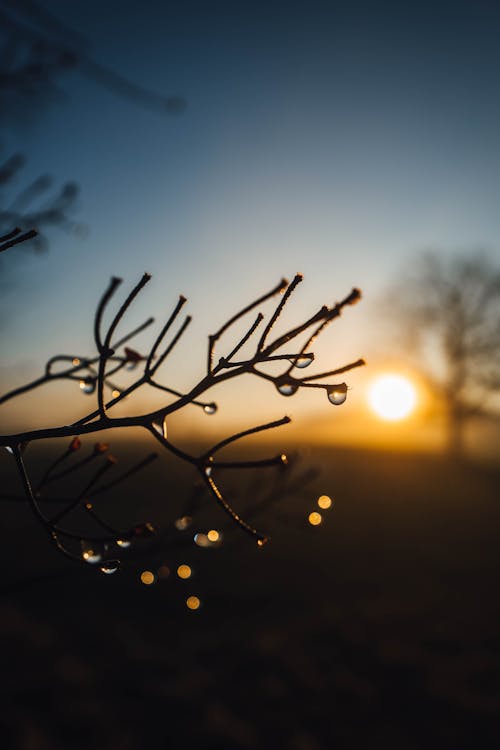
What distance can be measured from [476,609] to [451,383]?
74.3 feet

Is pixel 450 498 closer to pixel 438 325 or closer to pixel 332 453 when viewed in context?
pixel 332 453

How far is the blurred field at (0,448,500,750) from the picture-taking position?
4898 mm

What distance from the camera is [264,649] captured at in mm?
6473

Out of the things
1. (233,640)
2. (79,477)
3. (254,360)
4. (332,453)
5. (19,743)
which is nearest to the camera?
(254,360)

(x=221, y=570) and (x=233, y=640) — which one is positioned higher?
(x=221, y=570)

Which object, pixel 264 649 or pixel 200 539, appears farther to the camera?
pixel 264 649

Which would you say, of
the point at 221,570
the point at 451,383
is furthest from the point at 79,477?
the point at 451,383

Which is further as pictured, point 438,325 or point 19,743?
point 438,325

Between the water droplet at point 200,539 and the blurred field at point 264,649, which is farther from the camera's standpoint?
the blurred field at point 264,649

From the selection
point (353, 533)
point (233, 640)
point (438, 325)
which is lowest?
point (233, 640)

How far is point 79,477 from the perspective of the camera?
41.6 feet

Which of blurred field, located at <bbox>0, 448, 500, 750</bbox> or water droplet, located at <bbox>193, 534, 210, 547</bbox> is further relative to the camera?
blurred field, located at <bbox>0, 448, 500, 750</bbox>

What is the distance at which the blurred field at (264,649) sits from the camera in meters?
4.90

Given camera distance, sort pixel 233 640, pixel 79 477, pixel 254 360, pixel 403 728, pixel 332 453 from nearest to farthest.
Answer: pixel 254 360
pixel 403 728
pixel 233 640
pixel 79 477
pixel 332 453
